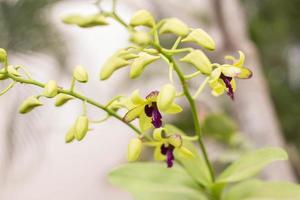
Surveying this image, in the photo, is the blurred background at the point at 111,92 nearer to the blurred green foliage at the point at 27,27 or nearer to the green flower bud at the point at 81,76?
the blurred green foliage at the point at 27,27

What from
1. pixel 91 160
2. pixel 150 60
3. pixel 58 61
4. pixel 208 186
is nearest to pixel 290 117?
pixel 58 61

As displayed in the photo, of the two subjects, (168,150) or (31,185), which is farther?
(31,185)

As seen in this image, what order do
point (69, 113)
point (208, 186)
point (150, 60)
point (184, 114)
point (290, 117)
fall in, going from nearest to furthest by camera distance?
point (150, 60) < point (208, 186) < point (184, 114) < point (290, 117) < point (69, 113)

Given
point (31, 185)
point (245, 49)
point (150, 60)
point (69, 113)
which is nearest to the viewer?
point (150, 60)

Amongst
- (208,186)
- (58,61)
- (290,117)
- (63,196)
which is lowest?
(63,196)

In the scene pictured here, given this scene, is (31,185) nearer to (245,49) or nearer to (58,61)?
(58,61)

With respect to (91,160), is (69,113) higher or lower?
higher
